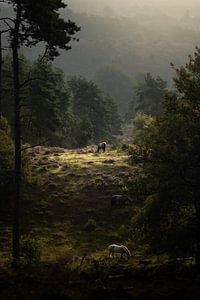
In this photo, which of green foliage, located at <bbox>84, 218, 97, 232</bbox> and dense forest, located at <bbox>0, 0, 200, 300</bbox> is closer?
Result: dense forest, located at <bbox>0, 0, 200, 300</bbox>

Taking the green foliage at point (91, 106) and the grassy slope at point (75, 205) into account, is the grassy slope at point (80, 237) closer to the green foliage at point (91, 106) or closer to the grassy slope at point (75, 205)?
the grassy slope at point (75, 205)

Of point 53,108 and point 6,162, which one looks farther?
point 53,108

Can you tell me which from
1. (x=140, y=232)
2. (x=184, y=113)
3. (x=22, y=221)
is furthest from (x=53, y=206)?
(x=184, y=113)

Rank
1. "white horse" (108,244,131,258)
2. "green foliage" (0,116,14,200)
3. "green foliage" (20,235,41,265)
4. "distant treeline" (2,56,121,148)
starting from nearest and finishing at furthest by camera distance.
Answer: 1. "green foliage" (20,235,41,265)
2. "white horse" (108,244,131,258)
3. "green foliage" (0,116,14,200)
4. "distant treeline" (2,56,121,148)

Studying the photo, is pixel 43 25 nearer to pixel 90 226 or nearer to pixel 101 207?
pixel 90 226

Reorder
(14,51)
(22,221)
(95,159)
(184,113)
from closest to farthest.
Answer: (184,113) → (14,51) → (22,221) → (95,159)

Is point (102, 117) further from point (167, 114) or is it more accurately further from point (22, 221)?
point (167, 114)

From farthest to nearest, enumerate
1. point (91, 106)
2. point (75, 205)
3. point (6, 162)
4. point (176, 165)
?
point (91, 106)
point (75, 205)
point (6, 162)
point (176, 165)

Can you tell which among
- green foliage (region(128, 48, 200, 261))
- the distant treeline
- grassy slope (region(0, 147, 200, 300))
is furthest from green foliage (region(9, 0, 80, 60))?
grassy slope (region(0, 147, 200, 300))

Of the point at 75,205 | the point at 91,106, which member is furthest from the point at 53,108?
the point at 91,106

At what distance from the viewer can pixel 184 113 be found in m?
21.8

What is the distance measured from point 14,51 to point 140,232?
438 inches

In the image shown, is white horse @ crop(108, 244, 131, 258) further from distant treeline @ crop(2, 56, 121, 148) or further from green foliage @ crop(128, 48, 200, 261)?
distant treeline @ crop(2, 56, 121, 148)

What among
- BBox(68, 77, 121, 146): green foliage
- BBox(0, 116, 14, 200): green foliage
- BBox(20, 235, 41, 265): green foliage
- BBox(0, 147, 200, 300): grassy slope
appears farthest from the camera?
BBox(68, 77, 121, 146): green foliage
